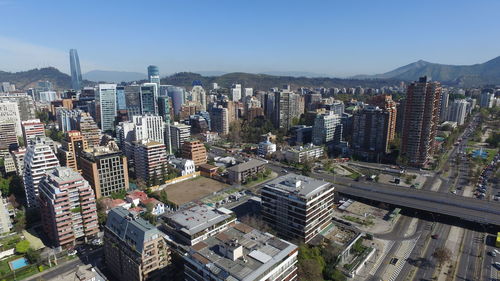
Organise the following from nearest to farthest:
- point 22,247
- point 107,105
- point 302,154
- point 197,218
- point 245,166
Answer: point 197,218, point 22,247, point 245,166, point 302,154, point 107,105

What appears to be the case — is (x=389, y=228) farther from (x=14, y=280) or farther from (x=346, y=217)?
(x=14, y=280)

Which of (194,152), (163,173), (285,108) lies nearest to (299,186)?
(163,173)

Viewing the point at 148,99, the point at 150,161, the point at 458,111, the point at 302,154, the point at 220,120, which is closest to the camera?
the point at 150,161

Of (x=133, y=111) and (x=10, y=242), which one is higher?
(x=133, y=111)

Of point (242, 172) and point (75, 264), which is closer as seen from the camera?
point (75, 264)

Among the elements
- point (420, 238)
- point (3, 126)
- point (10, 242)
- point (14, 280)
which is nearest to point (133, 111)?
point (3, 126)

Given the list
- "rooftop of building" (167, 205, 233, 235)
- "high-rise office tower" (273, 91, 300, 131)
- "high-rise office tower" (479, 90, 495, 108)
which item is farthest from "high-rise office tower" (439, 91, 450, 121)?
"rooftop of building" (167, 205, 233, 235)

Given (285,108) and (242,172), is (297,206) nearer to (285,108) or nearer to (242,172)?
(242,172)

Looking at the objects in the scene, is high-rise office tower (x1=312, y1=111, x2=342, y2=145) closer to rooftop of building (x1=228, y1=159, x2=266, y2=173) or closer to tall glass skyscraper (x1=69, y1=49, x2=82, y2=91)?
rooftop of building (x1=228, y1=159, x2=266, y2=173)
